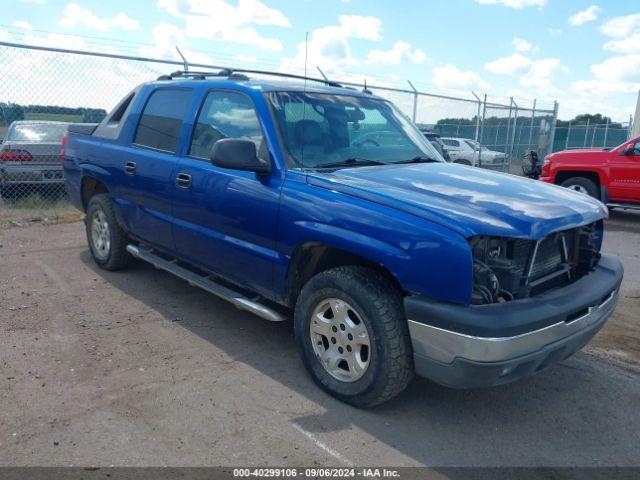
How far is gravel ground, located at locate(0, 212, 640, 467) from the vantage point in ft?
9.79

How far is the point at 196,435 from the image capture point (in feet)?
10.1

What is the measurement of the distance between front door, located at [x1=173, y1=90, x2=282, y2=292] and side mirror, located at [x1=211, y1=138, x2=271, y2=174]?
16 cm

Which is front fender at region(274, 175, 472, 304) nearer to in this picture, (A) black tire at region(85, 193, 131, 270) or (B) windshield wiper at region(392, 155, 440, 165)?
(B) windshield wiper at region(392, 155, 440, 165)

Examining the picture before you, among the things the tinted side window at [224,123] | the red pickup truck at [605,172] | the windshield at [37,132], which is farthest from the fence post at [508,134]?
the tinted side window at [224,123]

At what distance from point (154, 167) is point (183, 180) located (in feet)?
1.62

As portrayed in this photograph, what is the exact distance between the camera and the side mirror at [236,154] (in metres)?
3.60

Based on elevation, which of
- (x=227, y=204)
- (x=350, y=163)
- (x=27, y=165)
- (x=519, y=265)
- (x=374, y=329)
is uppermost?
(x=350, y=163)

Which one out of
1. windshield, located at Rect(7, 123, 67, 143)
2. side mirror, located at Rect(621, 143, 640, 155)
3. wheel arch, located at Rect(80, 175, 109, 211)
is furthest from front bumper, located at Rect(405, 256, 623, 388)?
windshield, located at Rect(7, 123, 67, 143)

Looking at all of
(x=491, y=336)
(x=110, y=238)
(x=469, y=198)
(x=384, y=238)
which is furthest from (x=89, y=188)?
(x=491, y=336)

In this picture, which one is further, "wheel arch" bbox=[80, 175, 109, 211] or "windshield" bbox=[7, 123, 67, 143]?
"windshield" bbox=[7, 123, 67, 143]

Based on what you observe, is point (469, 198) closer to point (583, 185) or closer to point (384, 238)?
point (384, 238)

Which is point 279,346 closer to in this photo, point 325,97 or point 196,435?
point 196,435

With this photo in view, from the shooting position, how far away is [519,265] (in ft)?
10.1

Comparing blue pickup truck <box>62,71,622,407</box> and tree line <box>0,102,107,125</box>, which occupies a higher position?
tree line <box>0,102,107,125</box>
